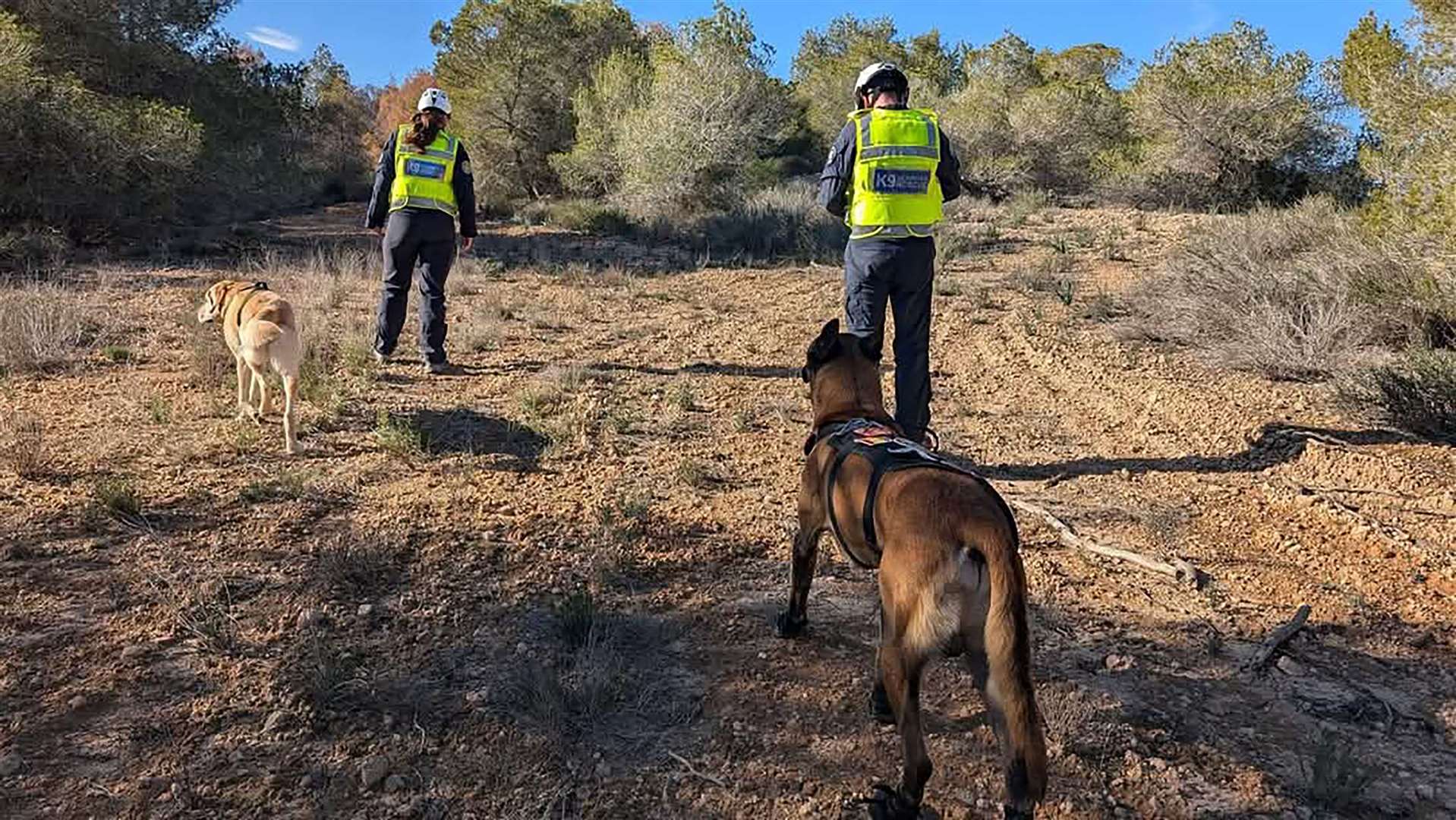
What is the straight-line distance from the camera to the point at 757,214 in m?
15.0

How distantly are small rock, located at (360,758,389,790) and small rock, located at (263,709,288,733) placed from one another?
0.31m

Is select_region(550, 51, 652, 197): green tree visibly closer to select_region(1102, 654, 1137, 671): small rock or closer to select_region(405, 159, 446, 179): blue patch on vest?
select_region(405, 159, 446, 179): blue patch on vest

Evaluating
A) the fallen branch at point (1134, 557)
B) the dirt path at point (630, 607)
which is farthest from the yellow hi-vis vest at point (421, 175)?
the fallen branch at point (1134, 557)

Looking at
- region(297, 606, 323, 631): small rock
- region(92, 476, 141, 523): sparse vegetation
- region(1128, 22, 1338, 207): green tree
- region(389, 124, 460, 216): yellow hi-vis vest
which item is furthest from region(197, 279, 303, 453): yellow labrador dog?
region(1128, 22, 1338, 207): green tree

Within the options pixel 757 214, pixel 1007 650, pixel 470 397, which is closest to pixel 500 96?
pixel 757 214

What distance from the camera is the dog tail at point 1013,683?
185 centimetres

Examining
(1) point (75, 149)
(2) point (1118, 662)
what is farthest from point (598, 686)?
(1) point (75, 149)

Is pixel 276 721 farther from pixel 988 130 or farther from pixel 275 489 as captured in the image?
pixel 988 130

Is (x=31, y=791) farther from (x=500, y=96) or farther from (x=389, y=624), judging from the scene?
(x=500, y=96)

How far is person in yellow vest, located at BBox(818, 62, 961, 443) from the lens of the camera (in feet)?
14.5

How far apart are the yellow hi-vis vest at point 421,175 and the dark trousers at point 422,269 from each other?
69 mm

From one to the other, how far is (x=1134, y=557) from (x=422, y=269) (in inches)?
208

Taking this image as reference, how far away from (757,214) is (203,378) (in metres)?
10.6

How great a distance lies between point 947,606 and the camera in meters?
1.98
